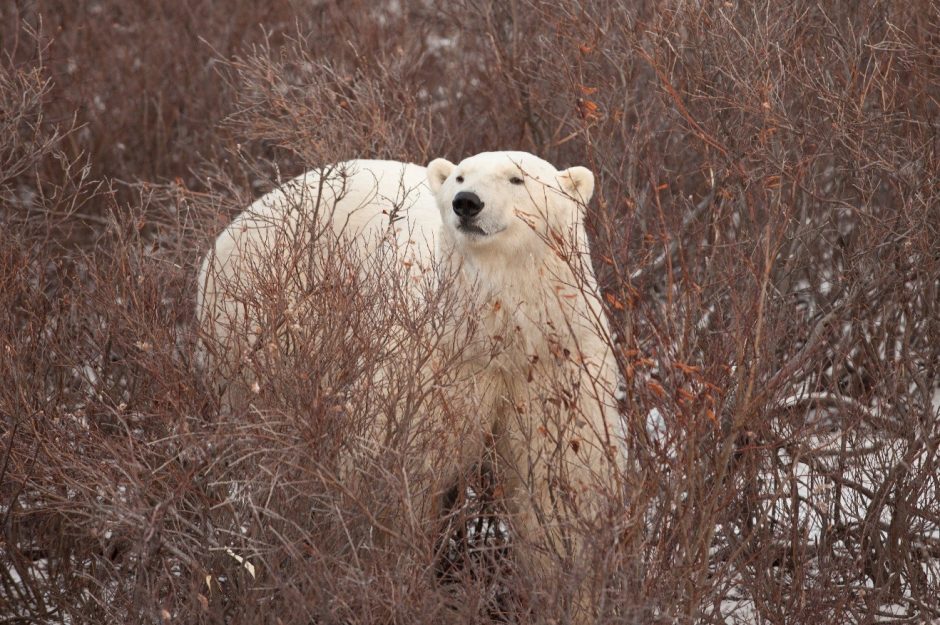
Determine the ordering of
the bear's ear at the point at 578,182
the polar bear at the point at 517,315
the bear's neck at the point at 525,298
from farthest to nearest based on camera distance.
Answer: the bear's ear at the point at 578,182
the bear's neck at the point at 525,298
the polar bear at the point at 517,315

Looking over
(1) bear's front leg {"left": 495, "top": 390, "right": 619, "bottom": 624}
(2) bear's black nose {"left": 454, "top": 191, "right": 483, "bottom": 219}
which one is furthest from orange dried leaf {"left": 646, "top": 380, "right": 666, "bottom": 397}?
(2) bear's black nose {"left": 454, "top": 191, "right": 483, "bottom": 219}

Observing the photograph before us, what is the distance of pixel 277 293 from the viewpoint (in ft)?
11.4

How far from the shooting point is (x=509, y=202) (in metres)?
3.80

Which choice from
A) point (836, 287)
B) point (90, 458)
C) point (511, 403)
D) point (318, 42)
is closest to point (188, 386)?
point (90, 458)

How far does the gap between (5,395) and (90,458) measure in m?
0.49

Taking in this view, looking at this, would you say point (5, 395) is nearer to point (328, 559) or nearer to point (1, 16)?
point (328, 559)

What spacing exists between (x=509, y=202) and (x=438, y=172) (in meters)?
0.39

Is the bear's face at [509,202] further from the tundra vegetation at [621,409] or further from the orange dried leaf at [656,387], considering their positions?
the orange dried leaf at [656,387]

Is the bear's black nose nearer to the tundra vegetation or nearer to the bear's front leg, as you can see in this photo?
the tundra vegetation

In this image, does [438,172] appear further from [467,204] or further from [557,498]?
[557,498]

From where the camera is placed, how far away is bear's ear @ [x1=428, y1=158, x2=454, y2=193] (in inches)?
161

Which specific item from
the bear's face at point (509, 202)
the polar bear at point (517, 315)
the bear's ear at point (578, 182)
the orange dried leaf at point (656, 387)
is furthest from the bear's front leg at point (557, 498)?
the bear's ear at point (578, 182)

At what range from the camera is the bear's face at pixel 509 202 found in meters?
3.76

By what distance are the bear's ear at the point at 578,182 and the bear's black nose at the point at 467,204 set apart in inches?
13.4
